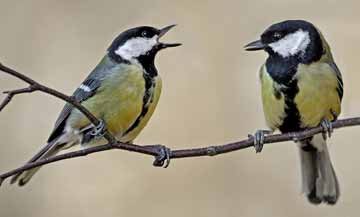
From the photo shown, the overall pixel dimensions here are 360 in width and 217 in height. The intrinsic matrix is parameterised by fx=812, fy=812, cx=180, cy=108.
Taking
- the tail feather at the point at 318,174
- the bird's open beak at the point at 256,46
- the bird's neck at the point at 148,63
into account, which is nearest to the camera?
the bird's open beak at the point at 256,46

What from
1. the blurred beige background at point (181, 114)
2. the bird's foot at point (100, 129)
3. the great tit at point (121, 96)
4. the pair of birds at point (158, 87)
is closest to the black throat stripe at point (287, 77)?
the pair of birds at point (158, 87)

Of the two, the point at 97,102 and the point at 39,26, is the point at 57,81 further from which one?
the point at 97,102

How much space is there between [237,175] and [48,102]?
2.56 feet

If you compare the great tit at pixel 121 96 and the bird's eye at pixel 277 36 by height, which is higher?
the bird's eye at pixel 277 36

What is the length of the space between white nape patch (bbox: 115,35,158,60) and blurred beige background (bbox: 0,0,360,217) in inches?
41.6

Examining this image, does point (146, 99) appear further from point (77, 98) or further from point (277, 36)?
point (277, 36)

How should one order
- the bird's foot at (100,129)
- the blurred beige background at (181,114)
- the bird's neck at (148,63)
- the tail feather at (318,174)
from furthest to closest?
the blurred beige background at (181,114) → the tail feather at (318,174) → the bird's neck at (148,63) → the bird's foot at (100,129)

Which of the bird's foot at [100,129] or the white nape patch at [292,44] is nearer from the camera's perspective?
the bird's foot at [100,129]

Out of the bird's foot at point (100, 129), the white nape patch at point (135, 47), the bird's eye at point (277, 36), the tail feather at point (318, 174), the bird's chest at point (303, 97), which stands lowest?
the tail feather at point (318, 174)

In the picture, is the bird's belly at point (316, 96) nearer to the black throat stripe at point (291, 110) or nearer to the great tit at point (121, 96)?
the black throat stripe at point (291, 110)

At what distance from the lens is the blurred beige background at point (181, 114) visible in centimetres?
299

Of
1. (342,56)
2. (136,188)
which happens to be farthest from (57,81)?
(342,56)

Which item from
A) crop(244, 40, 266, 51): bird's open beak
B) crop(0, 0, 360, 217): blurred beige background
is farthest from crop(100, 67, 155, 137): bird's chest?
crop(0, 0, 360, 217): blurred beige background

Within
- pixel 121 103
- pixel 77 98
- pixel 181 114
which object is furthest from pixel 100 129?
pixel 181 114
